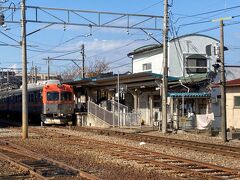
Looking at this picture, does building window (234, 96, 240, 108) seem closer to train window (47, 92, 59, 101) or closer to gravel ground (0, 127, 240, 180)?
gravel ground (0, 127, 240, 180)

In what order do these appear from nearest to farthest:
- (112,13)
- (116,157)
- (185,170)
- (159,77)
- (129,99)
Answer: (185,170)
(116,157)
(112,13)
(159,77)
(129,99)

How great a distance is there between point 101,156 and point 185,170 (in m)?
4.41

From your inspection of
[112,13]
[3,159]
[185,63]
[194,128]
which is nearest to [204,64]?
[185,63]

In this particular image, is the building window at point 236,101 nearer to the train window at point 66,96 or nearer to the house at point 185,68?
the house at point 185,68

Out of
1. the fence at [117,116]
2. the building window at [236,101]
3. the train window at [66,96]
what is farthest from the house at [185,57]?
the building window at [236,101]

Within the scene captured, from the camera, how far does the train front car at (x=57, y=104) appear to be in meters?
36.5

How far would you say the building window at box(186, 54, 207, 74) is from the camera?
36969 mm

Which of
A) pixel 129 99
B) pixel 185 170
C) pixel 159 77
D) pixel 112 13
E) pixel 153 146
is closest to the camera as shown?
pixel 185 170

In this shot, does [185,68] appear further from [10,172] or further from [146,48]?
[10,172]

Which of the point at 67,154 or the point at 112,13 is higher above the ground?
the point at 112,13

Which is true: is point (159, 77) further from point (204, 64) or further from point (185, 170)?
point (185, 170)

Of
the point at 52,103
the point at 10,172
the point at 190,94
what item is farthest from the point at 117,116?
the point at 10,172

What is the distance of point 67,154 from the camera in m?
16.4

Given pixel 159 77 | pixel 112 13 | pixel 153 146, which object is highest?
pixel 112 13
